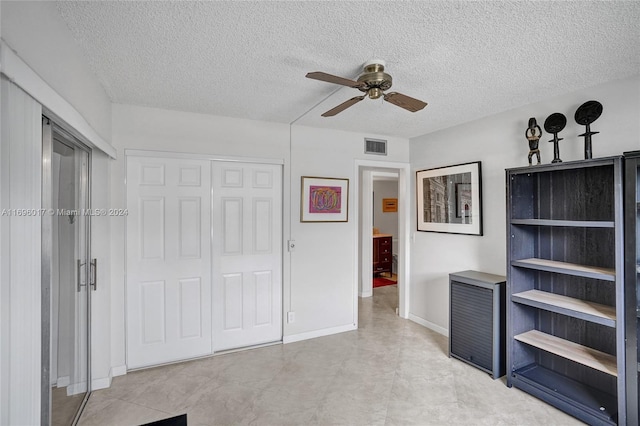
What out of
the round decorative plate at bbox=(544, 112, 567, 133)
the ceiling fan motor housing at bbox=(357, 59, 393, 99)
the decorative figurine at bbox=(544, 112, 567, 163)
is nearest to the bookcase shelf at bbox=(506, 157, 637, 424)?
the decorative figurine at bbox=(544, 112, 567, 163)

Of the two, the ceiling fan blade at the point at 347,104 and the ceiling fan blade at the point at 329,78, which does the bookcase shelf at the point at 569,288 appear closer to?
the ceiling fan blade at the point at 347,104

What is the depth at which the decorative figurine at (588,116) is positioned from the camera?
89.5 inches

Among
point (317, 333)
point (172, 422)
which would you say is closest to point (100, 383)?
point (172, 422)

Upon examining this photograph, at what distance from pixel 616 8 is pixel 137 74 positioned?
2784mm

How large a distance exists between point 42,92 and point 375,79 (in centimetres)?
161

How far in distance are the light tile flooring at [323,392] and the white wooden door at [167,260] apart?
0.79 feet

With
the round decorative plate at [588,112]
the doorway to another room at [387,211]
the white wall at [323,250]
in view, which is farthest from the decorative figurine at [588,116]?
the doorway to another room at [387,211]

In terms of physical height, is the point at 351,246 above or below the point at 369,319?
above

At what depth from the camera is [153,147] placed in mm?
2930

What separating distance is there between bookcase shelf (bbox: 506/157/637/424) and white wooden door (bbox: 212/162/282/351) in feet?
7.23

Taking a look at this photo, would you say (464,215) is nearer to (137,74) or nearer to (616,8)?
(616,8)

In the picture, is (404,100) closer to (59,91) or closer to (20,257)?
(59,91)

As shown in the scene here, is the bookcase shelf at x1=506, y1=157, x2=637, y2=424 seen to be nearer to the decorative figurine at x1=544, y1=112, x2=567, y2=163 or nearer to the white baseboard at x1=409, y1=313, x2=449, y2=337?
the decorative figurine at x1=544, y1=112, x2=567, y2=163

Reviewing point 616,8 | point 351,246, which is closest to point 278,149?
point 351,246
